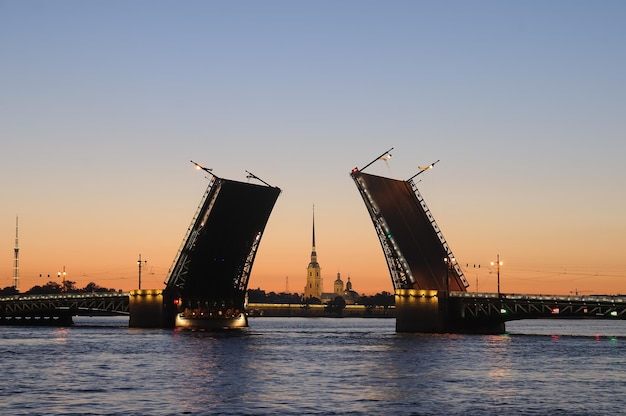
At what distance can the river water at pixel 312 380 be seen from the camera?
3553cm

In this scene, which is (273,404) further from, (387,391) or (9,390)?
(9,390)

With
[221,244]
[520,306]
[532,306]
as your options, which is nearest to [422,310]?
[520,306]

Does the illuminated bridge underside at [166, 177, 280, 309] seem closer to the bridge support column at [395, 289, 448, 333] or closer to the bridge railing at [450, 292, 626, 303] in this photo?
the bridge support column at [395, 289, 448, 333]

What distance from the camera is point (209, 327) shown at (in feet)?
348

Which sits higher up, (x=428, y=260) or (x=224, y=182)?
(x=224, y=182)

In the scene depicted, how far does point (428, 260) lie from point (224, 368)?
142 feet

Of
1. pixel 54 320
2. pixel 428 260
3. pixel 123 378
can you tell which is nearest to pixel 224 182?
pixel 428 260

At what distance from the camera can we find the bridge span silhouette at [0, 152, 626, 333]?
8806 cm

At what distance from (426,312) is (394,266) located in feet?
16.4

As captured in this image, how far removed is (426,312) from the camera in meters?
92.2

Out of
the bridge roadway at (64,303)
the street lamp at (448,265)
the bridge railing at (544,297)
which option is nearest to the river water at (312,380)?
the bridge railing at (544,297)

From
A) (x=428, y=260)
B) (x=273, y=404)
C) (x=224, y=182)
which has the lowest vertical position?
(x=273, y=404)

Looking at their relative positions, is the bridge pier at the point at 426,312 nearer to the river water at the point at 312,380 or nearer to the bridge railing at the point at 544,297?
the bridge railing at the point at 544,297

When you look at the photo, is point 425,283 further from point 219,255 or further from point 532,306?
point 219,255
